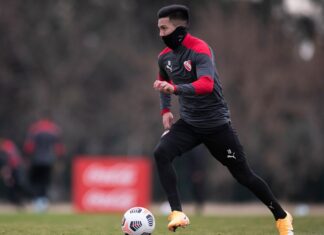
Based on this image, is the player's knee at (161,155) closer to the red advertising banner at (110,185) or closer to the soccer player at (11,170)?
the soccer player at (11,170)

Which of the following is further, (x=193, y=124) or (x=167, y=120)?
(x=167, y=120)

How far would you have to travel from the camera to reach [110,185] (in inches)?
916

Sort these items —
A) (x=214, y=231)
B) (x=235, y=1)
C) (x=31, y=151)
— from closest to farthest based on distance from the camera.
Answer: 1. (x=214, y=231)
2. (x=31, y=151)
3. (x=235, y=1)

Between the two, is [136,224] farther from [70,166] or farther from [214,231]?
[70,166]

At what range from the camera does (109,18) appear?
47.3 metres

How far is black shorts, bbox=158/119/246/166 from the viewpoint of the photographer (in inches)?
338

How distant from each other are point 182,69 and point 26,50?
1321 inches

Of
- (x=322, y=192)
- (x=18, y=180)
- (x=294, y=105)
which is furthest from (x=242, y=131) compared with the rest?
(x=18, y=180)

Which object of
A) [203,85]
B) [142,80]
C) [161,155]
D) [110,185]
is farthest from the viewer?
[142,80]

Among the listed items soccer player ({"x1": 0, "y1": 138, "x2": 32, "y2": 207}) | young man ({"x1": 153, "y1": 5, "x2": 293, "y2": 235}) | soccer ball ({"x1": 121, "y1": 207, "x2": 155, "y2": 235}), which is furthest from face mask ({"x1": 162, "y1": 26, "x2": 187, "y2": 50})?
soccer player ({"x1": 0, "y1": 138, "x2": 32, "y2": 207})

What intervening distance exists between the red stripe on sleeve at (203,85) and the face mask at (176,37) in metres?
0.65

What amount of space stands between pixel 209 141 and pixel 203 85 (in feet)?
2.69

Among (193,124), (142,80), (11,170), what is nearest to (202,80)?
(193,124)

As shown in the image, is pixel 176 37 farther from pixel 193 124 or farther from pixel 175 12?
pixel 193 124
